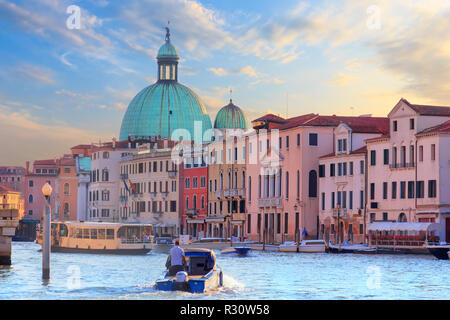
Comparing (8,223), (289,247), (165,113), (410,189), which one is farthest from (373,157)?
(165,113)

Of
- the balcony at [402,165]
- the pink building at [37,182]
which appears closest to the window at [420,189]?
the balcony at [402,165]

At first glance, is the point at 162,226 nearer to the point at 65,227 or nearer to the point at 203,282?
the point at 65,227

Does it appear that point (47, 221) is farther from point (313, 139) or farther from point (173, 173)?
point (173, 173)

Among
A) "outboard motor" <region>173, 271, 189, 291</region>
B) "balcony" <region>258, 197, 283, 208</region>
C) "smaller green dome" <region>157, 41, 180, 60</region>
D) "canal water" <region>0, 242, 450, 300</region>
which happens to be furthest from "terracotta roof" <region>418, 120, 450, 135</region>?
"smaller green dome" <region>157, 41, 180, 60</region>

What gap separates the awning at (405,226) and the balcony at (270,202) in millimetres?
14667

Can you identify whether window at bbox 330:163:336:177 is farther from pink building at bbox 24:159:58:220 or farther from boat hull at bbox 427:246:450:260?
pink building at bbox 24:159:58:220

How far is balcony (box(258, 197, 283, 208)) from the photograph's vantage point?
2854 inches

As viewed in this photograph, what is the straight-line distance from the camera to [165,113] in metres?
123

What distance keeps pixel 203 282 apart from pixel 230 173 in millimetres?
55837

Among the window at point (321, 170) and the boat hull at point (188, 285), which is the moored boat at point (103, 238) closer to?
the window at point (321, 170)

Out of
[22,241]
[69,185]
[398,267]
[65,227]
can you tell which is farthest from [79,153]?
[398,267]

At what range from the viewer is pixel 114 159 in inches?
4252

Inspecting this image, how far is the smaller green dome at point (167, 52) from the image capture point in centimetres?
13138

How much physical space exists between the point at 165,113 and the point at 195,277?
95.9 metres
